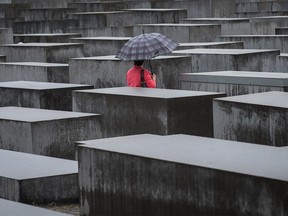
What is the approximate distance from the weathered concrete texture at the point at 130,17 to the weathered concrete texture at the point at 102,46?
5.19 m

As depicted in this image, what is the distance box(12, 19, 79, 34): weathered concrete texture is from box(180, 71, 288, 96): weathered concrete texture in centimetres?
890

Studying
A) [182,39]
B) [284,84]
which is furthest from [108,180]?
[182,39]

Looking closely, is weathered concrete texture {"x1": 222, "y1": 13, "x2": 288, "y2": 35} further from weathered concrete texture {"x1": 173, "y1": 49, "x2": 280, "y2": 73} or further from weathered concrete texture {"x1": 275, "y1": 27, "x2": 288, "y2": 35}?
weathered concrete texture {"x1": 173, "y1": 49, "x2": 280, "y2": 73}

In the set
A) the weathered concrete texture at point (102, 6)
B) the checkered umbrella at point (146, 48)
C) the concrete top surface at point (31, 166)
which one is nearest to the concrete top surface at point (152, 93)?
the checkered umbrella at point (146, 48)

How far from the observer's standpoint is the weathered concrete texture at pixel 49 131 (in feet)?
28.8

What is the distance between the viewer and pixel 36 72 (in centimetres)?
1279

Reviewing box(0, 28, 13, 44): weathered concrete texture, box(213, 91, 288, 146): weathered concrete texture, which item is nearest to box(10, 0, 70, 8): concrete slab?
box(0, 28, 13, 44): weathered concrete texture

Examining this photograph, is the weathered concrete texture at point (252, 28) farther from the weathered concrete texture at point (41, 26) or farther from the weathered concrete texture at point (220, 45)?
the weathered concrete texture at point (41, 26)

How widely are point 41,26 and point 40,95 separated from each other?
946 cm

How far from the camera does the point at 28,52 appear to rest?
48.4ft

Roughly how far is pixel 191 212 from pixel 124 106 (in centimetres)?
385

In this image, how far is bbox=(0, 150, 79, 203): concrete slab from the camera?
7.01 m

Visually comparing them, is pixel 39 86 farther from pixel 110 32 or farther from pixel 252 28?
pixel 252 28

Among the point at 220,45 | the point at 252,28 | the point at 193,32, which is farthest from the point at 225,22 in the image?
the point at 220,45
